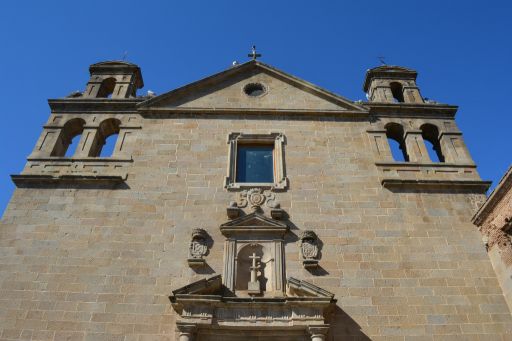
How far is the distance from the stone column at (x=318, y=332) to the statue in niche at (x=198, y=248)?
2906 mm

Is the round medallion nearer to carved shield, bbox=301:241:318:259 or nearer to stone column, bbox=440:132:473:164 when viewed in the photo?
stone column, bbox=440:132:473:164

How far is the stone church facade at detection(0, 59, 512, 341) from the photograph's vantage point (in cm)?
970

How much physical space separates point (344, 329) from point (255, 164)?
5.20 meters

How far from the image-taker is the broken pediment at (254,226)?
11156 mm

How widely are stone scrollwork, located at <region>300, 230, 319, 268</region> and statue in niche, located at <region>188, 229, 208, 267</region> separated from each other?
2.29 metres

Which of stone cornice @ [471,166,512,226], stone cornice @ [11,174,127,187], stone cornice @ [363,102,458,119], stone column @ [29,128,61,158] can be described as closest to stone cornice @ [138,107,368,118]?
stone cornice @ [363,102,458,119]

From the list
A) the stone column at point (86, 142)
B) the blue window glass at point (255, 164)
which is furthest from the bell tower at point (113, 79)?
the blue window glass at point (255, 164)

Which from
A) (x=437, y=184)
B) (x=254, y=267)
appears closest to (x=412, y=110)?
(x=437, y=184)

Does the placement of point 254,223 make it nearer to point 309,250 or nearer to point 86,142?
point 309,250

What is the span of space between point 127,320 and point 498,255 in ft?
27.7

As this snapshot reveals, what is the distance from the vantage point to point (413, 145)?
13.6m

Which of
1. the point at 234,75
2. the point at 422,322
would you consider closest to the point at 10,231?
the point at 234,75

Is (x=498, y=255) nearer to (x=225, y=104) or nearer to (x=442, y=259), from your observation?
(x=442, y=259)

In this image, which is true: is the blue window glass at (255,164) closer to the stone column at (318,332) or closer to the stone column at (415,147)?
Result: the stone column at (415,147)
